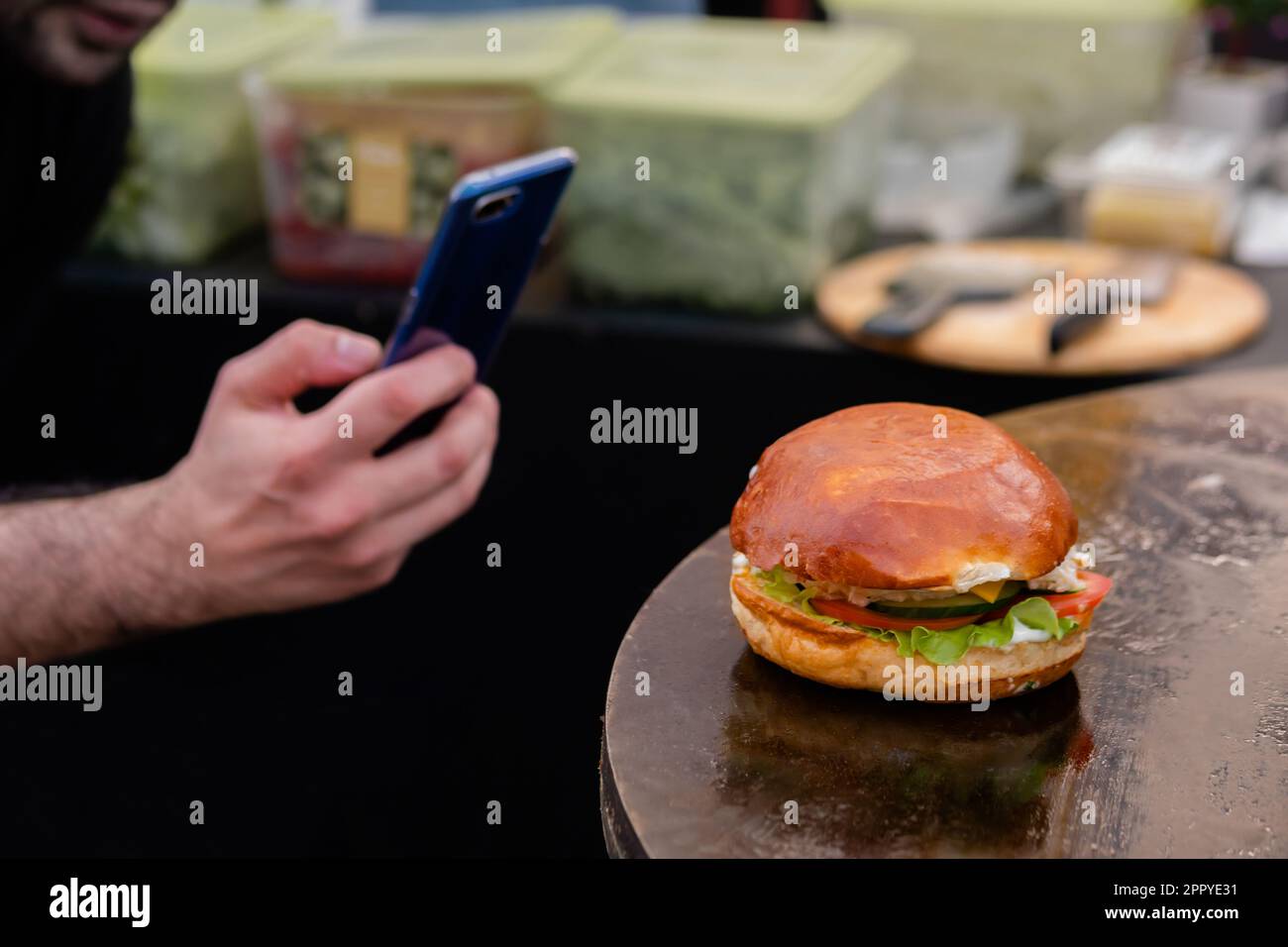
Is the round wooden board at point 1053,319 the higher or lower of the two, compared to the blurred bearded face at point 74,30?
lower

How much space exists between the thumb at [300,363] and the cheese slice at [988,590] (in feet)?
2.60

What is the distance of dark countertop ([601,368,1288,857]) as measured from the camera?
3.31 ft

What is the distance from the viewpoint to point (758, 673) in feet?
4.02

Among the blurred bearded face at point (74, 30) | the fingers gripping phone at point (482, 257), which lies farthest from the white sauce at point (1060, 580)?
the blurred bearded face at point (74, 30)

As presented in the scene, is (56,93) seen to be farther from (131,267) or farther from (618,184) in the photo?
(618,184)

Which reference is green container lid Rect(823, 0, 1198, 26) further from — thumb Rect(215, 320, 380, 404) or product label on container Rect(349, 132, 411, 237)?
thumb Rect(215, 320, 380, 404)

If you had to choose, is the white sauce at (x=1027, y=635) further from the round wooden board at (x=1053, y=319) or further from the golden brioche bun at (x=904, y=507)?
the round wooden board at (x=1053, y=319)

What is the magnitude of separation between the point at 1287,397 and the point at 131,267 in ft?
8.38

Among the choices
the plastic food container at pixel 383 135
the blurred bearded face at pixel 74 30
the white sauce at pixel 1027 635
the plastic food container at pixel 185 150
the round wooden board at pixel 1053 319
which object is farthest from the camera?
the plastic food container at pixel 185 150

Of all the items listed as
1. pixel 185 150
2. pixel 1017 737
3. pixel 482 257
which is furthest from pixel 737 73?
pixel 1017 737

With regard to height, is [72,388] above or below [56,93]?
below

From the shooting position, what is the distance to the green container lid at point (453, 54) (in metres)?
2.86

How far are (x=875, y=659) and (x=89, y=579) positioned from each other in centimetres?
120
